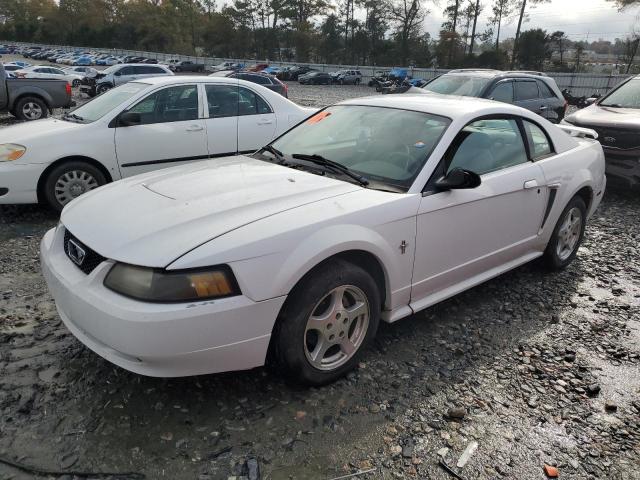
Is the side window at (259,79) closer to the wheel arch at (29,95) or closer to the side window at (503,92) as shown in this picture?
the wheel arch at (29,95)

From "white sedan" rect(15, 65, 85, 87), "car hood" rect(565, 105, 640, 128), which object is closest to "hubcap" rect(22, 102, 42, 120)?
"car hood" rect(565, 105, 640, 128)

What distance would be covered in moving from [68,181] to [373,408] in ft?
14.7

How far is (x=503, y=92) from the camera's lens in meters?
9.16

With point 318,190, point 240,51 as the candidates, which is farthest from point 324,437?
point 240,51

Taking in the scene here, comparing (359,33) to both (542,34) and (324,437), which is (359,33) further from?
(324,437)

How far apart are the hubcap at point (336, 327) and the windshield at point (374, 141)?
0.73 m

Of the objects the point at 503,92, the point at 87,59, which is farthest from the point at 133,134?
the point at 87,59

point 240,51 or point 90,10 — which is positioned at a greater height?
point 90,10

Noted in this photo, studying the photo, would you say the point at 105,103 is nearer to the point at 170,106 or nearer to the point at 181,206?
the point at 170,106

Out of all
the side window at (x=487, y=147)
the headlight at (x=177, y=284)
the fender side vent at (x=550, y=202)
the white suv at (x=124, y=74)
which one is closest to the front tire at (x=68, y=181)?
the headlight at (x=177, y=284)

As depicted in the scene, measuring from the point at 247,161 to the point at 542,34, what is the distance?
5288 cm

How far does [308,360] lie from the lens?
8.80 ft

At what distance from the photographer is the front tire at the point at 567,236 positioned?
432cm

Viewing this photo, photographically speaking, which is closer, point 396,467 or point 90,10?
point 396,467
